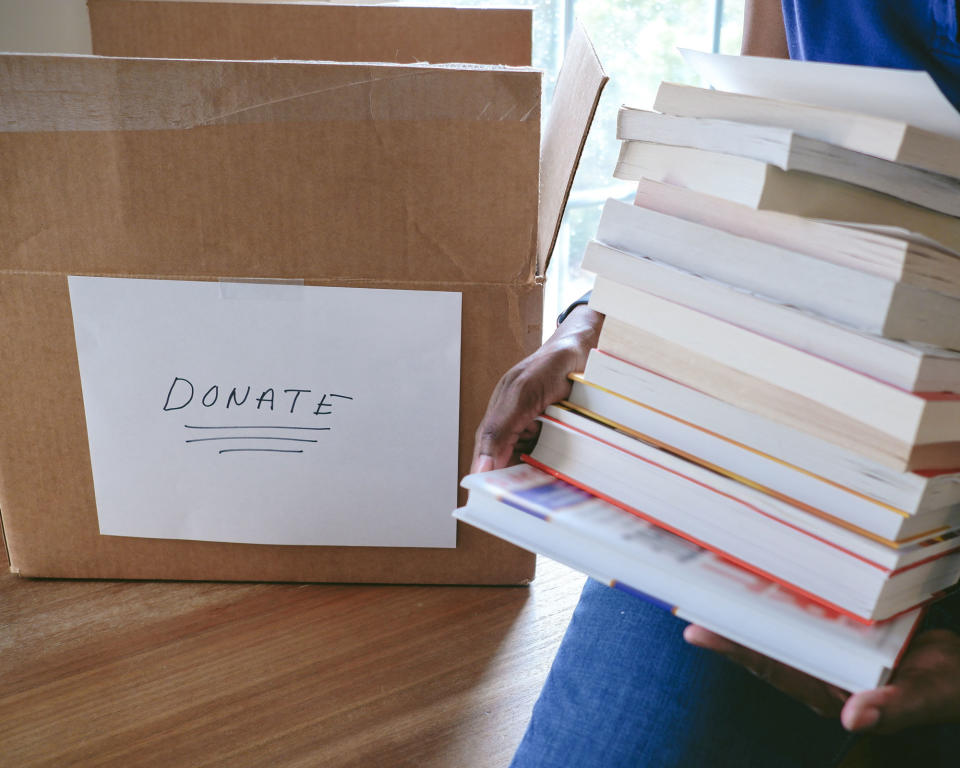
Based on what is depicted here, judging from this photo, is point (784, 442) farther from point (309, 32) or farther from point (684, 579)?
point (309, 32)

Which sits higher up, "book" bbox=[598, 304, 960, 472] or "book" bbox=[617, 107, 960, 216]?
"book" bbox=[617, 107, 960, 216]

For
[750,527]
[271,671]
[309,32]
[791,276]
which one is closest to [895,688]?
[750,527]

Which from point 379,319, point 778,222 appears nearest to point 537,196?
point 379,319

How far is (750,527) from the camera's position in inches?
17.5

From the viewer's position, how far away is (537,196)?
665 millimetres

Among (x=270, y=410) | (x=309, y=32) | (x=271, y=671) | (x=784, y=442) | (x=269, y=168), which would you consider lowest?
(x=271, y=671)

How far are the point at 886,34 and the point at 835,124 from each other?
342 millimetres

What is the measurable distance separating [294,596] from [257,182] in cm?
38

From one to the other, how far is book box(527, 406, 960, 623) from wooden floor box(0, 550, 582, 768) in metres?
0.24

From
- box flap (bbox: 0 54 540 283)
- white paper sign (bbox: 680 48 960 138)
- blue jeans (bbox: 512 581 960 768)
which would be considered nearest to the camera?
white paper sign (bbox: 680 48 960 138)

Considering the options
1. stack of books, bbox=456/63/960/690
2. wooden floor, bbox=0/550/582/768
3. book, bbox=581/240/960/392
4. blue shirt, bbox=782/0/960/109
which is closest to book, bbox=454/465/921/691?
stack of books, bbox=456/63/960/690

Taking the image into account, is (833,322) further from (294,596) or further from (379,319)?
Result: (294,596)

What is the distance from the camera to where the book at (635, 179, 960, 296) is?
38cm

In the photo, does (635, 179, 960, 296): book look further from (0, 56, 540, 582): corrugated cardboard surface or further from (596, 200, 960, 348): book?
(0, 56, 540, 582): corrugated cardboard surface
